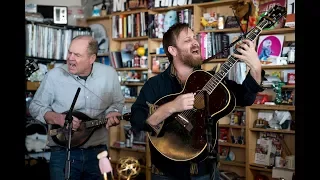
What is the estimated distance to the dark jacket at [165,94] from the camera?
5.49ft

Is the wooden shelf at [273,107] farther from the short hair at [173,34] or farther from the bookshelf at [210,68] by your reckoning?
the short hair at [173,34]

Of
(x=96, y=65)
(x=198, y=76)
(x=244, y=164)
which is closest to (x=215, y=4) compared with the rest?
(x=244, y=164)

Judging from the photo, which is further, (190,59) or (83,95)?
(83,95)

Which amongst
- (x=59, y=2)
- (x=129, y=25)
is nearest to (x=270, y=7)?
(x=129, y=25)

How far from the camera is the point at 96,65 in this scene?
2.41 meters

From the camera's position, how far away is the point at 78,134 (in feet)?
7.43

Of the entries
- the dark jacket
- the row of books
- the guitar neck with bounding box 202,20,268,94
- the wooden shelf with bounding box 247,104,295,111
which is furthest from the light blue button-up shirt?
the row of books

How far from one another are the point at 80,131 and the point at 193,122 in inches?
32.4

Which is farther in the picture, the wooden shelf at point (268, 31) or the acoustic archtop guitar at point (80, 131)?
the wooden shelf at point (268, 31)

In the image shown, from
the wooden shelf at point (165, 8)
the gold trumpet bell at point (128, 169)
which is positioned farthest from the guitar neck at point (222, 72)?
the wooden shelf at point (165, 8)

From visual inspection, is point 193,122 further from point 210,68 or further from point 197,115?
point 210,68

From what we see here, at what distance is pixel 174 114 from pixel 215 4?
7.88 ft

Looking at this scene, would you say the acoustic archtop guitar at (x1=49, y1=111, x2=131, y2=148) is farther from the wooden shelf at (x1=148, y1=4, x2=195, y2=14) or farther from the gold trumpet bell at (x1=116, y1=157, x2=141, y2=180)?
the wooden shelf at (x1=148, y1=4, x2=195, y2=14)
